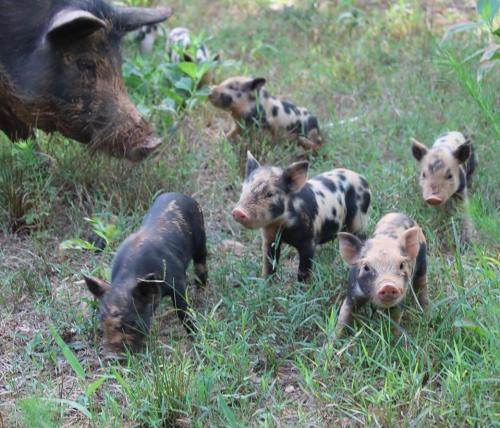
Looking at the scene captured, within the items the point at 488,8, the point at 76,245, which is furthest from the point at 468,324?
the point at 76,245

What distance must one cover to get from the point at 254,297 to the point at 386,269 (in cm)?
88

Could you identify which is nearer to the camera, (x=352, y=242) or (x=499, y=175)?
(x=352, y=242)

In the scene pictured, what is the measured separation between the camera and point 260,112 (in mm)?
6340

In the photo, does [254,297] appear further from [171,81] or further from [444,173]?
[171,81]

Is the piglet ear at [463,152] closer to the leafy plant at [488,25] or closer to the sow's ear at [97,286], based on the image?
the leafy plant at [488,25]

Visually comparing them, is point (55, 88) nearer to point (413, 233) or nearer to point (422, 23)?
point (413, 233)

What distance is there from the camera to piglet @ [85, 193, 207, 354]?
3.84 m

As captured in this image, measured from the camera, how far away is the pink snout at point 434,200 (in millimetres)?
5156

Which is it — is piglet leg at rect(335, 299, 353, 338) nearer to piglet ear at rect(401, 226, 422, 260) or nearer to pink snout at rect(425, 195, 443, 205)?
piglet ear at rect(401, 226, 422, 260)

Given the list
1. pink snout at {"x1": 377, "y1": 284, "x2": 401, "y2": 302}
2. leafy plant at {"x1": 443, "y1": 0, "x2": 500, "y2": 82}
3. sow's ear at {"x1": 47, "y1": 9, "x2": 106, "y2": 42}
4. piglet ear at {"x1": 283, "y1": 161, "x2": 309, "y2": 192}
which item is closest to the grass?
leafy plant at {"x1": 443, "y1": 0, "x2": 500, "y2": 82}

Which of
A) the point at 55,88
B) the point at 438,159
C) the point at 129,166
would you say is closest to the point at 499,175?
the point at 438,159

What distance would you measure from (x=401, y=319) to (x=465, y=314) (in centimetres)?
31

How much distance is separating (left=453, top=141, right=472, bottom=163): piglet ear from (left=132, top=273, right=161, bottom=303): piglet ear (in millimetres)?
2345

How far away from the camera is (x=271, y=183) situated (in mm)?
4379
